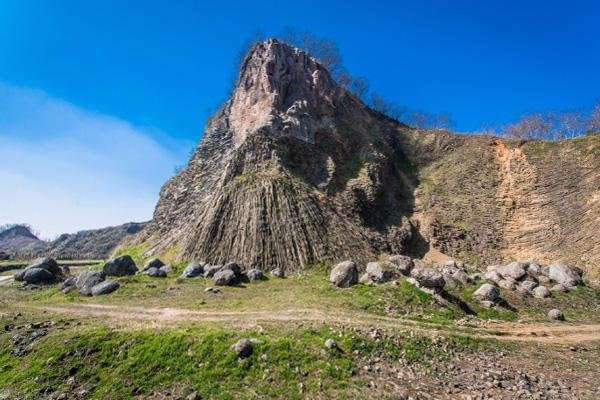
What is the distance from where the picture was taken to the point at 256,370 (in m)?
12.2

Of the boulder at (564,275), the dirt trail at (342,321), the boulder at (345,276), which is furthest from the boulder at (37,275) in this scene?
the boulder at (564,275)

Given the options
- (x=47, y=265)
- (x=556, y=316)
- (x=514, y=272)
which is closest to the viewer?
(x=556, y=316)

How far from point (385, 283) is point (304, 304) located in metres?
5.09

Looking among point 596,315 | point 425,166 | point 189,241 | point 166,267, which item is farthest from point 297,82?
point 596,315

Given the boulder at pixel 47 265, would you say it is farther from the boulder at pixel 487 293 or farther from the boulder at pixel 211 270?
the boulder at pixel 487 293

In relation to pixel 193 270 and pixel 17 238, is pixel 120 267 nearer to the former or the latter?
pixel 193 270

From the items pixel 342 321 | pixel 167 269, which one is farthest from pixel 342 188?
pixel 342 321

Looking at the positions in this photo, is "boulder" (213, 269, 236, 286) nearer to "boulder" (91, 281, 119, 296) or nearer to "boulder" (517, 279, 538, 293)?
"boulder" (91, 281, 119, 296)

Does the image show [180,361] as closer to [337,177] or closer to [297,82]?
[337,177]

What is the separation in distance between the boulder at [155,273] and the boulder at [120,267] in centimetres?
193

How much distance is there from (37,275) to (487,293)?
2790 cm

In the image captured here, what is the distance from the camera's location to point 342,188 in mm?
38812

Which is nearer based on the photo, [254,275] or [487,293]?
[487,293]

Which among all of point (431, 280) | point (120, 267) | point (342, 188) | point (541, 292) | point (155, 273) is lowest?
point (541, 292)
